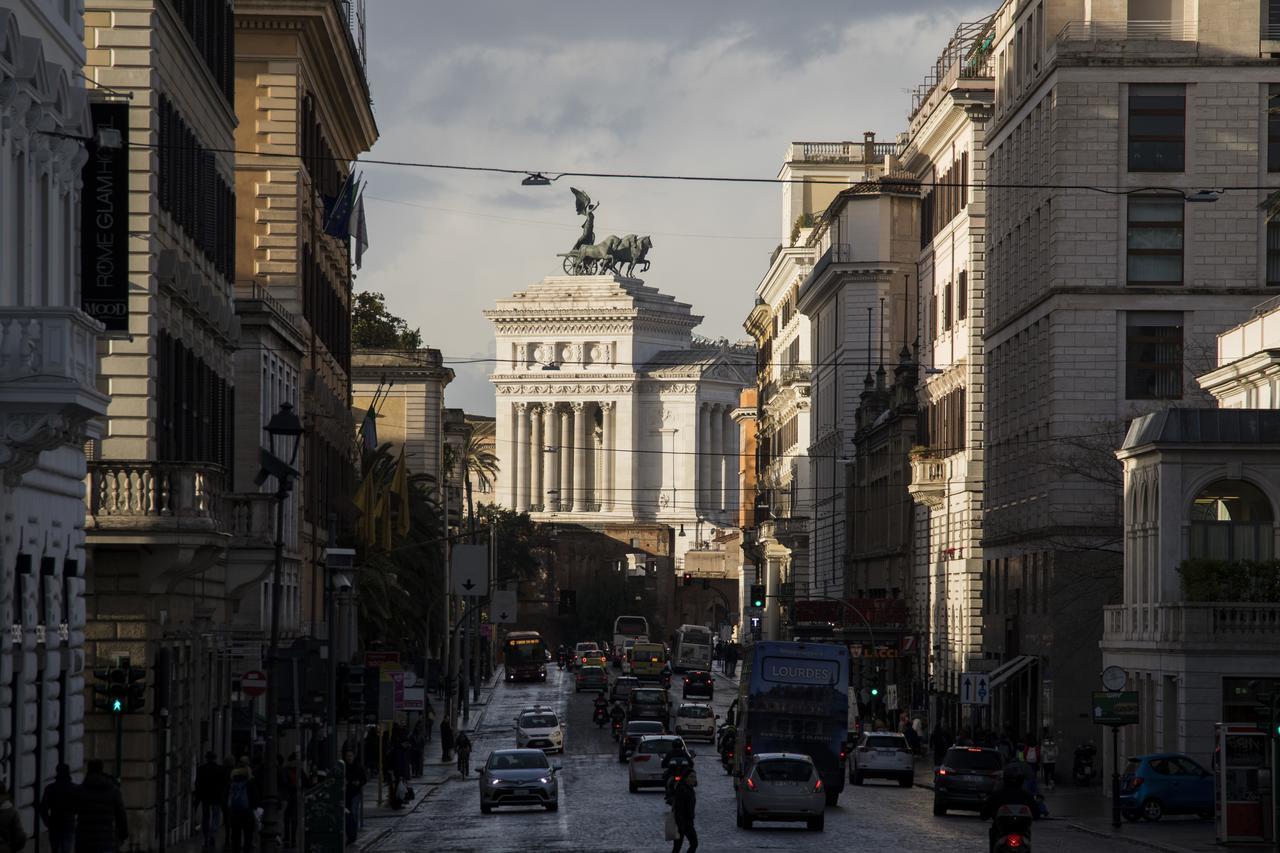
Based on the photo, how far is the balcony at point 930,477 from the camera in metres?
91.7

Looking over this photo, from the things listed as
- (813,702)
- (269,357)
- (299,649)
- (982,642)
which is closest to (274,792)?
(299,649)

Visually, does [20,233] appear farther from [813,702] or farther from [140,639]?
[813,702]

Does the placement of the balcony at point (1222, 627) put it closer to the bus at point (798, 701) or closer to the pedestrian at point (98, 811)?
the bus at point (798, 701)

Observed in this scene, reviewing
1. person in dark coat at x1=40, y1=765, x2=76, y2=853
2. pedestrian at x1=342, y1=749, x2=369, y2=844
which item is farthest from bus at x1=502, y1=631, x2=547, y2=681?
person in dark coat at x1=40, y1=765, x2=76, y2=853

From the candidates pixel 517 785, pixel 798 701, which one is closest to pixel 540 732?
pixel 798 701

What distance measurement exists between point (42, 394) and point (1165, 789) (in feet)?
100

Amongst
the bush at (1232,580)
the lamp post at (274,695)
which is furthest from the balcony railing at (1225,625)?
the lamp post at (274,695)

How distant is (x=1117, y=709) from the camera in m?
50.1

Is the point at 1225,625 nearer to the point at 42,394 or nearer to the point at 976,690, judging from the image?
the point at 976,690

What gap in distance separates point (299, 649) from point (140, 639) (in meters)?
3.90

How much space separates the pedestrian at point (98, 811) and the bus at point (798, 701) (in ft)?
103

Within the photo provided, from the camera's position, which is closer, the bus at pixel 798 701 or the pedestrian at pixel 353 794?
the pedestrian at pixel 353 794

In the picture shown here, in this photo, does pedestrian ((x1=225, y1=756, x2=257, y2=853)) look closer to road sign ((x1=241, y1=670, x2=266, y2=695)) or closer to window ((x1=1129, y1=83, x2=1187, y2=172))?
road sign ((x1=241, y1=670, x2=266, y2=695))

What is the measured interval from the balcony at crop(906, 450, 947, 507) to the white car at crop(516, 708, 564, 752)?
16.4 meters
